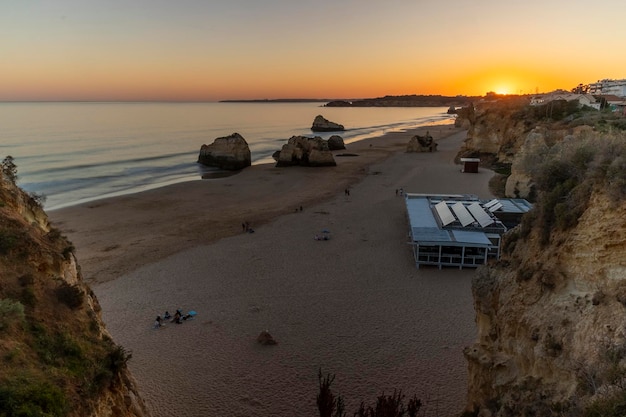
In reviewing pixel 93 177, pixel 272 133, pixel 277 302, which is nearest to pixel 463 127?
pixel 272 133

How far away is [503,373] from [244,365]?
7.99 meters

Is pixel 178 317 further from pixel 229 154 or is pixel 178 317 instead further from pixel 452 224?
pixel 229 154

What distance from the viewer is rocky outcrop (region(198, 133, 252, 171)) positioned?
5203cm

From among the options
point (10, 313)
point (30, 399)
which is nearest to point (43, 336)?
point (10, 313)

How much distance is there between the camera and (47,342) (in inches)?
253

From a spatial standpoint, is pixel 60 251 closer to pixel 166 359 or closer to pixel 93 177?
pixel 166 359

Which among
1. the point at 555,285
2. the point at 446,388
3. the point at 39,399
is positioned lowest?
the point at 446,388

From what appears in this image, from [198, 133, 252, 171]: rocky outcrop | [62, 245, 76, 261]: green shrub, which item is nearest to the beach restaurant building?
[62, 245, 76, 261]: green shrub

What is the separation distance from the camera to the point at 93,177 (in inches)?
1858

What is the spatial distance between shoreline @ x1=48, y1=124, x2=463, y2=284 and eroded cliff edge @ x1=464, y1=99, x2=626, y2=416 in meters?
17.6

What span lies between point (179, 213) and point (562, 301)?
1133 inches

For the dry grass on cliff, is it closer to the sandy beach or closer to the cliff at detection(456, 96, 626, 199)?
the sandy beach

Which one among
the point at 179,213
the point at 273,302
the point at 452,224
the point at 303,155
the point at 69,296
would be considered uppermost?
the point at 69,296

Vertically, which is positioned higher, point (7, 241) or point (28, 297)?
point (7, 241)
